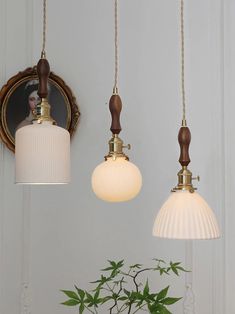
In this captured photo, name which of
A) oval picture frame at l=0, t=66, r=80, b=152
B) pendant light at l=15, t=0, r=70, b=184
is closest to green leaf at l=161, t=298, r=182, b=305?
pendant light at l=15, t=0, r=70, b=184

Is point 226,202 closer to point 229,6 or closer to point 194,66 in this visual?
point 194,66

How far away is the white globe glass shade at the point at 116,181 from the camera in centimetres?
168

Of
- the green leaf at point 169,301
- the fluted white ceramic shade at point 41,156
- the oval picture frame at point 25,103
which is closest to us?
the fluted white ceramic shade at point 41,156

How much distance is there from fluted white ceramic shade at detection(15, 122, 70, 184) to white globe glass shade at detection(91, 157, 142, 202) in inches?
6.2

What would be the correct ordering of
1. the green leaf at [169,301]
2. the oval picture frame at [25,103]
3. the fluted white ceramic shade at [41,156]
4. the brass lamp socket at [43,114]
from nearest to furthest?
1. the fluted white ceramic shade at [41,156]
2. the brass lamp socket at [43,114]
3. the green leaf at [169,301]
4. the oval picture frame at [25,103]

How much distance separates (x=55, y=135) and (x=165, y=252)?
1279 millimetres

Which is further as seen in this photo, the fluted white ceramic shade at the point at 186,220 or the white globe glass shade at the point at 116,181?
the white globe glass shade at the point at 116,181

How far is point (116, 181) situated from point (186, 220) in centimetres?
26

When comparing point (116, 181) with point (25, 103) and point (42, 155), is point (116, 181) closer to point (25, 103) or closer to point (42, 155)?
point (42, 155)

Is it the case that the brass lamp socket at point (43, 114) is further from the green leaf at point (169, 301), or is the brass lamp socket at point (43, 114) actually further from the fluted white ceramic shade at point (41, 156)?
the green leaf at point (169, 301)

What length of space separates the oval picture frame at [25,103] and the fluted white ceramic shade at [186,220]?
1132 mm

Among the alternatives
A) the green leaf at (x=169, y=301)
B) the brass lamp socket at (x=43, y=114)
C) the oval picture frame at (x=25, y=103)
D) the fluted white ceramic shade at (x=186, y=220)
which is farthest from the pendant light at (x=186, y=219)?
the oval picture frame at (x=25, y=103)

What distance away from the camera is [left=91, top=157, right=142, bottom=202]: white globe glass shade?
1684 millimetres

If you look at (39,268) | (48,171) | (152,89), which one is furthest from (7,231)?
(48,171)
